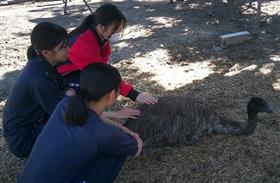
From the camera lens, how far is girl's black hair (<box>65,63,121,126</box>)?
271 centimetres

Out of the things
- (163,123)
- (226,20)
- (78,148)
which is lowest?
(226,20)

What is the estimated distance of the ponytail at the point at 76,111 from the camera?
8.80 ft

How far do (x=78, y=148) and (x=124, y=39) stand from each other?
5.85 meters

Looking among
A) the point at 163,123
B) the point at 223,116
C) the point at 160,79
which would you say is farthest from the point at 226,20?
the point at 163,123

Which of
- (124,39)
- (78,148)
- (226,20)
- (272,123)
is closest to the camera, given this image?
(78,148)

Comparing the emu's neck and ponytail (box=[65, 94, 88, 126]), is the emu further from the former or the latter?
ponytail (box=[65, 94, 88, 126])

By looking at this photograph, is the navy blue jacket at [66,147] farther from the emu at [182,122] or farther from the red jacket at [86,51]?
the emu at [182,122]

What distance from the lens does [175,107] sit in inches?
181

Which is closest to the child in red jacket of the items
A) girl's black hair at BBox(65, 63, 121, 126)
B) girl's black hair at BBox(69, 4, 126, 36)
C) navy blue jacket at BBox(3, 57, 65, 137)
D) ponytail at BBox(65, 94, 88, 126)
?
girl's black hair at BBox(69, 4, 126, 36)

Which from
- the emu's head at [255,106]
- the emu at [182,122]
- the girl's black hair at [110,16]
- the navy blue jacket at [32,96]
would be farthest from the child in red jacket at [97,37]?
the emu's head at [255,106]

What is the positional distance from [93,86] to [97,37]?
1.50 metres

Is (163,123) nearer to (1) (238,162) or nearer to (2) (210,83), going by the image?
(1) (238,162)

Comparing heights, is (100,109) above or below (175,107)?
above

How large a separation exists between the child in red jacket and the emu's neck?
0.98 m
